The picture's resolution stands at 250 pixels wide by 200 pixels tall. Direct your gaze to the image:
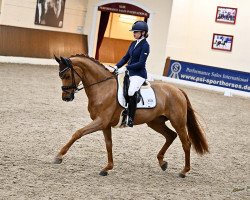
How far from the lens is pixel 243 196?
21.2 feet

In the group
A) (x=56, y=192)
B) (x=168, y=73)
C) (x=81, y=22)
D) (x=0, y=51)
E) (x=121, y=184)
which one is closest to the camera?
(x=56, y=192)

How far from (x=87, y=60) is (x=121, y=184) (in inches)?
64.7

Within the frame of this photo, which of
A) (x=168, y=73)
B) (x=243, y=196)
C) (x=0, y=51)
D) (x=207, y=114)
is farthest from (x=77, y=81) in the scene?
(x=168, y=73)

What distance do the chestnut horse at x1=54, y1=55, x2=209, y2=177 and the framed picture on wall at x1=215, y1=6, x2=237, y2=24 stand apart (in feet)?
54.3

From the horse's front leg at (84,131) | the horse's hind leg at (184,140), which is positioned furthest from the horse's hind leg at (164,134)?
the horse's front leg at (84,131)

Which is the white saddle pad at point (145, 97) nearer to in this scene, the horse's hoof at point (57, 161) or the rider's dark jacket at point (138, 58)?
the rider's dark jacket at point (138, 58)

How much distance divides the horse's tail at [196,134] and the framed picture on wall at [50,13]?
558 inches

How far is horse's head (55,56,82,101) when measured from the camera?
6391mm

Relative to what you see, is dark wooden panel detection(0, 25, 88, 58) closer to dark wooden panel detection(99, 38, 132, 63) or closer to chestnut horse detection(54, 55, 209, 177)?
dark wooden panel detection(99, 38, 132, 63)

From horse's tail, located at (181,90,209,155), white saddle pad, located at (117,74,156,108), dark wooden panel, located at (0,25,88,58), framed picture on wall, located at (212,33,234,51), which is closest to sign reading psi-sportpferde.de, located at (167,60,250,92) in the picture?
framed picture on wall, located at (212,33,234,51)

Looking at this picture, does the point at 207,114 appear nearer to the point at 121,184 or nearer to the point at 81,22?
the point at 121,184

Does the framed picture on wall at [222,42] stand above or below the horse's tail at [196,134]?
above

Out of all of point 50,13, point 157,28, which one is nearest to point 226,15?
point 157,28

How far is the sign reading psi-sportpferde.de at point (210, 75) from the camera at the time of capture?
65.4 feet
